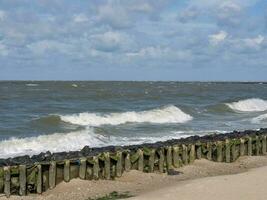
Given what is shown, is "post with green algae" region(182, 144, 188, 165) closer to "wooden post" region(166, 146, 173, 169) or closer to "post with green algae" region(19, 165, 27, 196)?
"wooden post" region(166, 146, 173, 169)

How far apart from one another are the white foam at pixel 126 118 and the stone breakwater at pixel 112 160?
16521mm

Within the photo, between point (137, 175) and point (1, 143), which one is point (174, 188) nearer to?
point (137, 175)

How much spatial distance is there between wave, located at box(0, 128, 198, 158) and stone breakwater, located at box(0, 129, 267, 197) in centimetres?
505

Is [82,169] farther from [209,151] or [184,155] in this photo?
[209,151]

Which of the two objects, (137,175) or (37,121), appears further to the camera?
(37,121)

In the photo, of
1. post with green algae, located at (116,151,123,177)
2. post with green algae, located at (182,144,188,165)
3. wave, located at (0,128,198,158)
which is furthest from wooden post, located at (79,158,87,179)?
wave, located at (0,128,198,158)

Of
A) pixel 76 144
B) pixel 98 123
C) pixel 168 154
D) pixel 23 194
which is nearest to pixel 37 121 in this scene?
pixel 98 123

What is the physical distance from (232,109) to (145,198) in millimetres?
38792

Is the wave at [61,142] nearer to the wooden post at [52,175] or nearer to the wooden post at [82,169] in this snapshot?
the wooden post at [82,169]

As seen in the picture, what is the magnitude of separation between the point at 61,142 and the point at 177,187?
11641 millimetres

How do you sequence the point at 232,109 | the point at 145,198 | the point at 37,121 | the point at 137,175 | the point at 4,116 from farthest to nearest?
the point at 232,109 → the point at 4,116 → the point at 37,121 → the point at 137,175 → the point at 145,198

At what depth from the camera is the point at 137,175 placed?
14.5 meters

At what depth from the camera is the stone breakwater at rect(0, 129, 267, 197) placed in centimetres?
1250

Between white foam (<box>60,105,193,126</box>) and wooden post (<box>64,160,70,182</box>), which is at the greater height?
wooden post (<box>64,160,70,182</box>)
